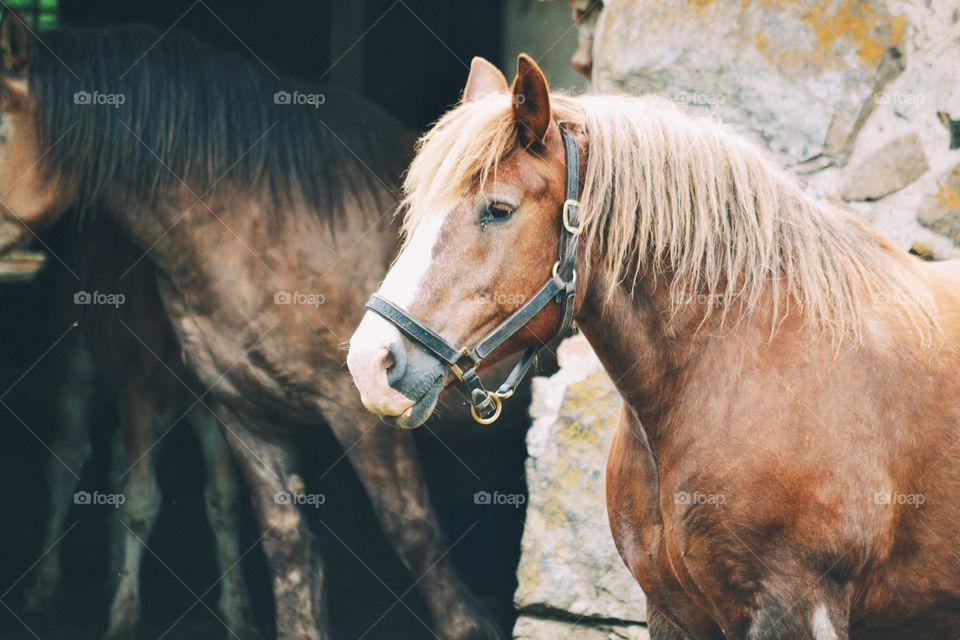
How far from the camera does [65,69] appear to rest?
12.8 feet

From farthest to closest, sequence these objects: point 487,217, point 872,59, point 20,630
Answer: point 20,630 < point 872,59 < point 487,217

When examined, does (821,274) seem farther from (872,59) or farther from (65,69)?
(65,69)

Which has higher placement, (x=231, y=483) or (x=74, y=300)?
(x=74, y=300)

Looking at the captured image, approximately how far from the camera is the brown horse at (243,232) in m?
3.91

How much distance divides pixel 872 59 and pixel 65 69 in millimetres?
2856

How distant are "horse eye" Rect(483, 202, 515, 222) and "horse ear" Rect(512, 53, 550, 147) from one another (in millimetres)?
150

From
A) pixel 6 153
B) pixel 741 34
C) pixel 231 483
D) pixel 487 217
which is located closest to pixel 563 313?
pixel 487 217
